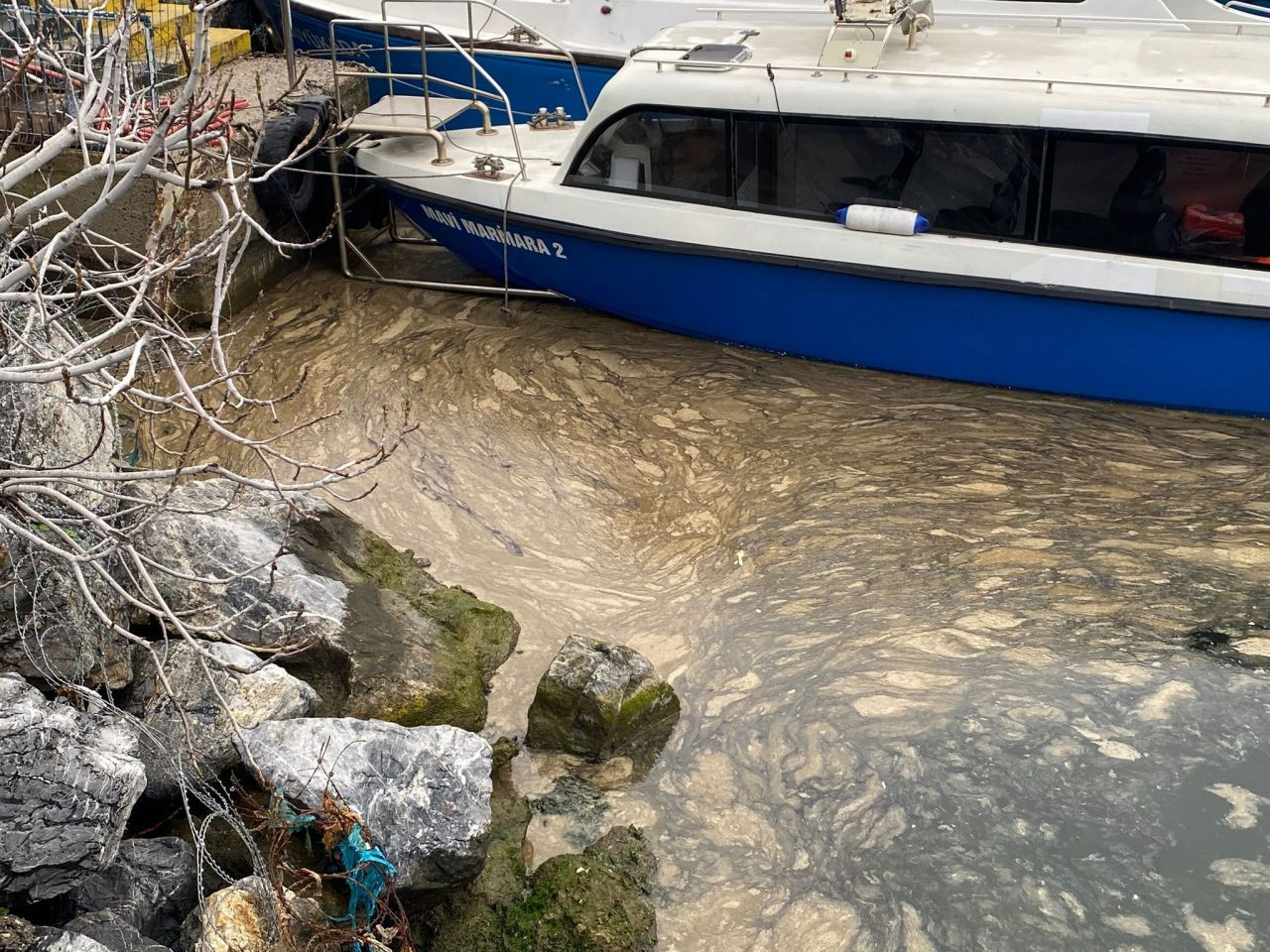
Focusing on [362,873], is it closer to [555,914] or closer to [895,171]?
[555,914]

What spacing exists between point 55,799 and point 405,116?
547 centimetres

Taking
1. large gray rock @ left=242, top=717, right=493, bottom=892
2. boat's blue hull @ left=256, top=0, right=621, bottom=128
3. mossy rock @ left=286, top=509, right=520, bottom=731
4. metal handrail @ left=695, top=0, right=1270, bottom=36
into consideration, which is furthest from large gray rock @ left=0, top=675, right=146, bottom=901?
boat's blue hull @ left=256, top=0, right=621, bottom=128

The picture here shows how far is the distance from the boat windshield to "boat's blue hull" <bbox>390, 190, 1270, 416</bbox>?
340 millimetres

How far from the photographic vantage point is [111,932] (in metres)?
3.16

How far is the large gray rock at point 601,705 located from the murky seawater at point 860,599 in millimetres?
122

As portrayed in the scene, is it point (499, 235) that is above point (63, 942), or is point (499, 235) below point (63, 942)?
above

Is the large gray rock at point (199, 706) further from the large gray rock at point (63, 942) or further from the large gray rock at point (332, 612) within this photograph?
the large gray rock at point (63, 942)

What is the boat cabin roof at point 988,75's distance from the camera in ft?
19.4

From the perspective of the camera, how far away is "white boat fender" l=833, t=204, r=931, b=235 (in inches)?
249

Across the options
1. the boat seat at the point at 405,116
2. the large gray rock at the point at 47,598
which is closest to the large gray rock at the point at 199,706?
the large gray rock at the point at 47,598

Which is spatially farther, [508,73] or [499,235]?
[508,73]

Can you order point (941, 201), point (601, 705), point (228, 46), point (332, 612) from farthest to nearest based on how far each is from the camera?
point (228, 46) < point (941, 201) < point (332, 612) < point (601, 705)

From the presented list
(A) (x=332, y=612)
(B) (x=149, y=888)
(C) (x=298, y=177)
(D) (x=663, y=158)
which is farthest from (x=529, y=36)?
(B) (x=149, y=888)

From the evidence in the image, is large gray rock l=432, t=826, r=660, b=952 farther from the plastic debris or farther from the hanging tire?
the hanging tire
